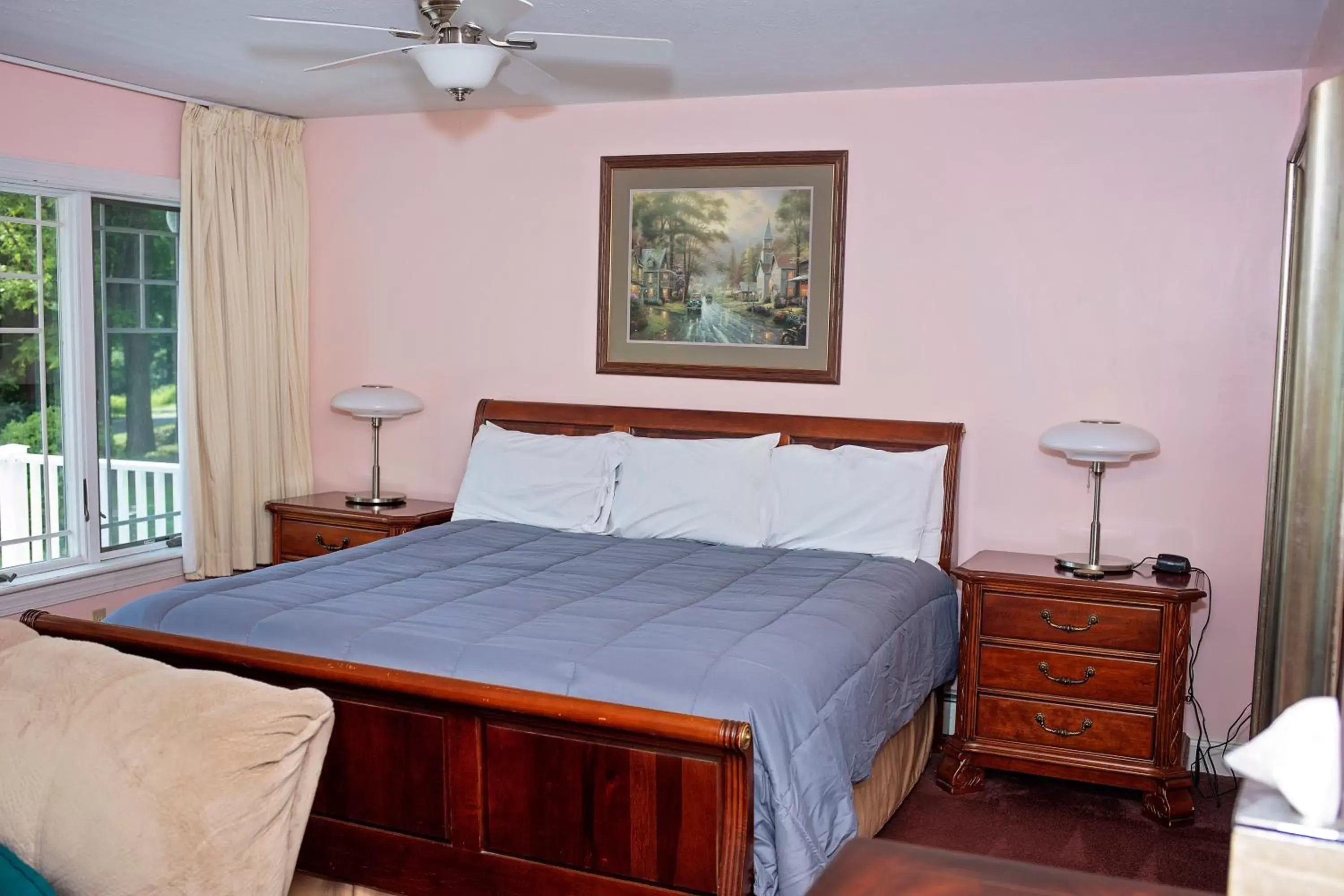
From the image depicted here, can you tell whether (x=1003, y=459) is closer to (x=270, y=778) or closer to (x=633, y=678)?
(x=633, y=678)

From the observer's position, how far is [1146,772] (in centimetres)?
358

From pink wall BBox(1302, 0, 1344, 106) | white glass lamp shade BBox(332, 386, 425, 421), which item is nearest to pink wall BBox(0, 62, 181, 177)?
white glass lamp shade BBox(332, 386, 425, 421)

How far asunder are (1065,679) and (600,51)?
2.50 m

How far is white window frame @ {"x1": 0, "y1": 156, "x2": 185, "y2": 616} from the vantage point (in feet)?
14.3

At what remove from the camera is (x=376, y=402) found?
482 centimetres

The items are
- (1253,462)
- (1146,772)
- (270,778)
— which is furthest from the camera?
(1253,462)

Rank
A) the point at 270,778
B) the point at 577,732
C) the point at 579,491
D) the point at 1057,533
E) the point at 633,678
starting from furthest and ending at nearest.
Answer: the point at 579,491 < the point at 1057,533 < the point at 633,678 < the point at 577,732 < the point at 270,778

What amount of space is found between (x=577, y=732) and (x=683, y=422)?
225 cm

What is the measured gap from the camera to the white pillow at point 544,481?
173 inches

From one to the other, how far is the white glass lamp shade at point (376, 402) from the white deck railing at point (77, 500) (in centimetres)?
77

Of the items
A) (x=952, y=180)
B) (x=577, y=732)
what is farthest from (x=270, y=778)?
(x=952, y=180)

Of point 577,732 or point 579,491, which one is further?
point 579,491

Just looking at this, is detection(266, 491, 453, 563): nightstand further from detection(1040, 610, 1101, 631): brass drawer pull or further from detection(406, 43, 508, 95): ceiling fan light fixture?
detection(1040, 610, 1101, 631): brass drawer pull

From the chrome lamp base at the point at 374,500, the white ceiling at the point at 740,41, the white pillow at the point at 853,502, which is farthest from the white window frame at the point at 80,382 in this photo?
the white pillow at the point at 853,502
